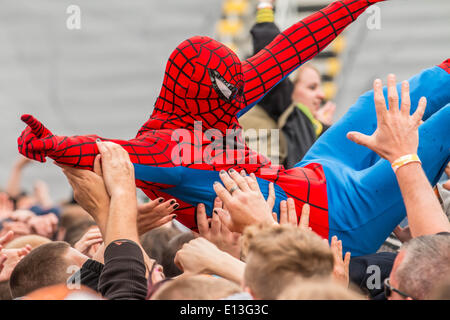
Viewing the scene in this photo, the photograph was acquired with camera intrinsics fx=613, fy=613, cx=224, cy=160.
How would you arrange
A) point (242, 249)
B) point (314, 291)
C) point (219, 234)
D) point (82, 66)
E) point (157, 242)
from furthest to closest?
1. point (82, 66)
2. point (157, 242)
3. point (219, 234)
4. point (242, 249)
5. point (314, 291)

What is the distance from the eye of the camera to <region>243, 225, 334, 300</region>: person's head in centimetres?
121

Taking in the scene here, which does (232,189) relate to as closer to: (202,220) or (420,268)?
(202,220)

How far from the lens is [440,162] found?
77.7 inches

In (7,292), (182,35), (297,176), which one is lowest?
Answer: (7,292)

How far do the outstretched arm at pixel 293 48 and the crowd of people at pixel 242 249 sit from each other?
15.9 inches

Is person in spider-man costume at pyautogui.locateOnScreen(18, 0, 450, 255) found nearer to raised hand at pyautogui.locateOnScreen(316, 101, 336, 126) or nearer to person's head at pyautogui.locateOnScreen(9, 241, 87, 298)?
person's head at pyautogui.locateOnScreen(9, 241, 87, 298)

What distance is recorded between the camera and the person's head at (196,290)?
3.94 ft

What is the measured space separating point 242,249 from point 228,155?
502 millimetres

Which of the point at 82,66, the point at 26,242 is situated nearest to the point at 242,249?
the point at 26,242

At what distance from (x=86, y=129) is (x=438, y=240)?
14.1ft

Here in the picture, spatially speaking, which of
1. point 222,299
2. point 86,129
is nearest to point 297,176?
point 222,299

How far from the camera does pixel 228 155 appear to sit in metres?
1.92

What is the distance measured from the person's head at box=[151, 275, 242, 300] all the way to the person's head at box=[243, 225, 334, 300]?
0.05 metres

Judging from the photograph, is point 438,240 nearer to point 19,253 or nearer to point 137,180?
point 137,180
